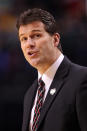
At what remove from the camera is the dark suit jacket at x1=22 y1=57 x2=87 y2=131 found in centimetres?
186

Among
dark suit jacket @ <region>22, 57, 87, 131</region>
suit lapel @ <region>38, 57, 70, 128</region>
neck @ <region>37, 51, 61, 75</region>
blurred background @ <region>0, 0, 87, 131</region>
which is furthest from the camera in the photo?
blurred background @ <region>0, 0, 87, 131</region>

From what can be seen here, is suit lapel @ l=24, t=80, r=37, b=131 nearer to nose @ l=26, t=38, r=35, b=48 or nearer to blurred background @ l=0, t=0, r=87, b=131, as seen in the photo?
nose @ l=26, t=38, r=35, b=48

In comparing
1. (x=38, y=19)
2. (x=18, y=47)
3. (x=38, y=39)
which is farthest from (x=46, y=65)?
(x=18, y=47)

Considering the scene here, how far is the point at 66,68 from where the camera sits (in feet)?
6.98

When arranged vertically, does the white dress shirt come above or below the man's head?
below

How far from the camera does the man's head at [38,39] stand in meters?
2.06

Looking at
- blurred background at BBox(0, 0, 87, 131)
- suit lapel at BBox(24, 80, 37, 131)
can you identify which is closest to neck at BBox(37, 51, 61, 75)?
suit lapel at BBox(24, 80, 37, 131)

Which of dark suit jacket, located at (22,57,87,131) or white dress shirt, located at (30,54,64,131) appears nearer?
dark suit jacket, located at (22,57,87,131)

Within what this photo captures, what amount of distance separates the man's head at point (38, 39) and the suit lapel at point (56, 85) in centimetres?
8

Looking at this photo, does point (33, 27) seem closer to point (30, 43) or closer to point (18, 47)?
point (30, 43)

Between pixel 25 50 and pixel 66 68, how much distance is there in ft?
0.96

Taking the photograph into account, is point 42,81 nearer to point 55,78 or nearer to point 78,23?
point 55,78

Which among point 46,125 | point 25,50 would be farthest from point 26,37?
point 46,125

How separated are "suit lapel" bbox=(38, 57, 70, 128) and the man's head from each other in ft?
0.27
